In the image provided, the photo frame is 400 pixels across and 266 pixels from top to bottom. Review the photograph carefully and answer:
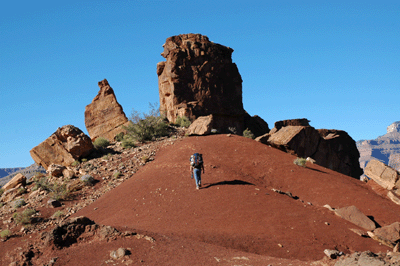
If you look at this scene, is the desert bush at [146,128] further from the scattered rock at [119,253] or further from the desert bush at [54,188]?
the scattered rock at [119,253]

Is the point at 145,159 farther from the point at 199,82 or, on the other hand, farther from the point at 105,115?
the point at 199,82

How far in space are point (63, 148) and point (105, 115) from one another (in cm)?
649

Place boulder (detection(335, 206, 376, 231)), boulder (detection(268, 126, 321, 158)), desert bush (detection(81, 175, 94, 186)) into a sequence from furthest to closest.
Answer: boulder (detection(268, 126, 321, 158)), desert bush (detection(81, 175, 94, 186)), boulder (detection(335, 206, 376, 231))

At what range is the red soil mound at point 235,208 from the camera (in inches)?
368

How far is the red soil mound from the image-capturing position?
9.35 m

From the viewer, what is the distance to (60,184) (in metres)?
17.7

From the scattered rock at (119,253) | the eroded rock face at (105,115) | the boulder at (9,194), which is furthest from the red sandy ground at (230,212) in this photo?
the eroded rock face at (105,115)

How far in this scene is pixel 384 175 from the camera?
17203mm

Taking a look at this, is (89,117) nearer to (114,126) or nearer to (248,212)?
(114,126)

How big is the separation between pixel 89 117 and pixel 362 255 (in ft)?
79.7

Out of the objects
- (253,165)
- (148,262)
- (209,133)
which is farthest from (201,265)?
(209,133)

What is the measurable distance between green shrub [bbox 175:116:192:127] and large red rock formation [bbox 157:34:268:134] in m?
0.45

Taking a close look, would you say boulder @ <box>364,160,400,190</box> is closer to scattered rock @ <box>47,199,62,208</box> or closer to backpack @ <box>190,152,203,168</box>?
backpack @ <box>190,152,203,168</box>

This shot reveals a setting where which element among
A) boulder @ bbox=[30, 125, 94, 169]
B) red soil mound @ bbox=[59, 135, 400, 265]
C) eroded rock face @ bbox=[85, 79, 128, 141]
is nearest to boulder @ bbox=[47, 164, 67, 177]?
boulder @ bbox=[30, 125, 94, 169]
